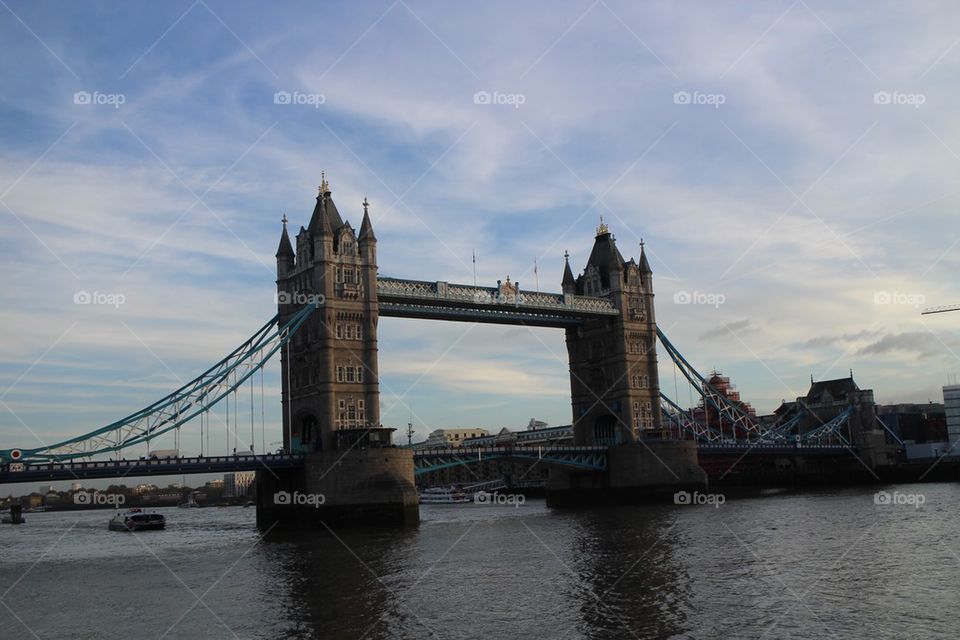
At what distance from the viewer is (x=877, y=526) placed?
2249 inches

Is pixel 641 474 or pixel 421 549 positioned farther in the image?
pixel 641 474

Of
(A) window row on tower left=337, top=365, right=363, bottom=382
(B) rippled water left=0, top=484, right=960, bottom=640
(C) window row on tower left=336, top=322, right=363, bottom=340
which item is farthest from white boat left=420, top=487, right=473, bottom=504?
(B) rippled water left=0, top=484, right=960, bottom=640

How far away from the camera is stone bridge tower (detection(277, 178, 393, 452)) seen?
3007 inches

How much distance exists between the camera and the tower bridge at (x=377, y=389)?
229 feet

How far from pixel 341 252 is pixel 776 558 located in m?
46.7

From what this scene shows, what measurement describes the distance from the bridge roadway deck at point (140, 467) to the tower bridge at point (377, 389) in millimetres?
100

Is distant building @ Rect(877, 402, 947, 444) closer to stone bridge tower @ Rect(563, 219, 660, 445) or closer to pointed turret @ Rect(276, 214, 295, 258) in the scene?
stone bridge tower @ Rect(563, 219, 660, 445)

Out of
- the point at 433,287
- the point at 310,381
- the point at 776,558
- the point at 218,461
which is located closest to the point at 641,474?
the point at 433,287

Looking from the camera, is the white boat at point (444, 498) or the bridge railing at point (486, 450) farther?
the white boat at point (444, 498)

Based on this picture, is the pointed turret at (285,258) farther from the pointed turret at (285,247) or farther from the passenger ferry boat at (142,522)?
the passenger ferry boat at (142,522)

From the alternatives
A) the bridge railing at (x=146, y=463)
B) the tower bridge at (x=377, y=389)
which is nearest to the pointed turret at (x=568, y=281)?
the tower bridge at (x=377, y=389)

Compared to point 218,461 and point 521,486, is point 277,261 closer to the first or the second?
point 218,461

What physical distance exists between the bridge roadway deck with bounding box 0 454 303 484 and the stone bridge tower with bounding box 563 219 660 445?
42.5m

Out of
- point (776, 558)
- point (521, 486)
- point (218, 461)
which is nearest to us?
point (776, 558)
